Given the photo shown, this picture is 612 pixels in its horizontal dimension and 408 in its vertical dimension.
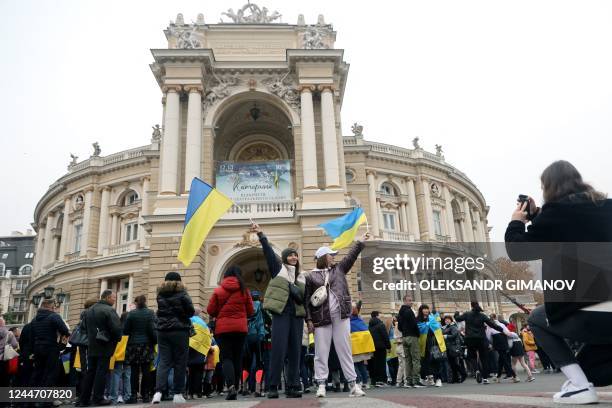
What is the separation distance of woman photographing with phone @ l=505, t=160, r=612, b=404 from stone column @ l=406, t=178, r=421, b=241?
31169 millimetres

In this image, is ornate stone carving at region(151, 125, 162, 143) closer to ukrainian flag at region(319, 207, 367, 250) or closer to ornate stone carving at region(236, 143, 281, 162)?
→ ornate stone carving at region(236, 143, 281, 162)

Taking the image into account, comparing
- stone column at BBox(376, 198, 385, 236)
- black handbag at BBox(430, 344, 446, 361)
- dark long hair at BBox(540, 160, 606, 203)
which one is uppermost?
stone column at BBox(376, 198, 385, 236)

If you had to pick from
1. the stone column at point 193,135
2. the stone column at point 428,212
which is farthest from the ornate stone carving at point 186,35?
the stone column at point 428,212

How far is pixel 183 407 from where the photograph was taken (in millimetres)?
4684

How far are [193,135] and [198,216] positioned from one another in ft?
47.6

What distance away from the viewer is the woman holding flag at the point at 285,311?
616 centimetres

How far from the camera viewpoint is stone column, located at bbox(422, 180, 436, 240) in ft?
113

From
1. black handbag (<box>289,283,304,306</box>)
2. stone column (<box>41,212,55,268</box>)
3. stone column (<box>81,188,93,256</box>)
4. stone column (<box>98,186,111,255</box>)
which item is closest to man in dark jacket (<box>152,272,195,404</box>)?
black handbag (<box>289,283,304,306</box>)

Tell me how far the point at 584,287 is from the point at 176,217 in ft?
59.9

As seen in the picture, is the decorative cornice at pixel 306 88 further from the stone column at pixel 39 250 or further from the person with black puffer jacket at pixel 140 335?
the stone column at pixel 39 250

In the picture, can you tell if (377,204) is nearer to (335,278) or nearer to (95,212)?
(95,212)

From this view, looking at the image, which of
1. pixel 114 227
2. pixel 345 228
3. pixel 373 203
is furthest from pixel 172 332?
pixel 114 227

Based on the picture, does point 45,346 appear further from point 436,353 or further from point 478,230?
point 478,230

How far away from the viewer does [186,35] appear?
23.5 metres
